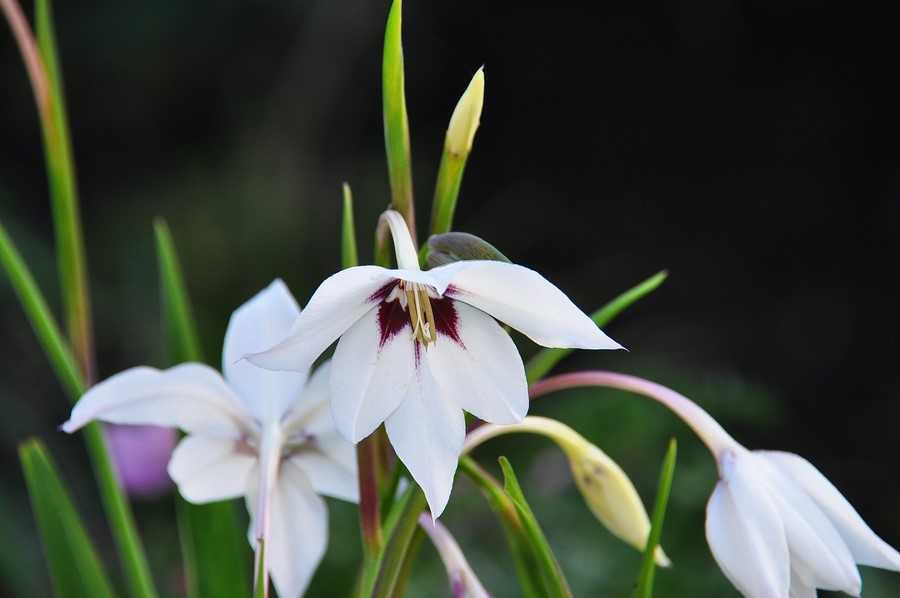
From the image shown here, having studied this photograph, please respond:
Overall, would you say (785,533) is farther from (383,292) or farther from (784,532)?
(383,292)

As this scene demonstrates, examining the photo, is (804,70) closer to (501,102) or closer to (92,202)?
(501,102)

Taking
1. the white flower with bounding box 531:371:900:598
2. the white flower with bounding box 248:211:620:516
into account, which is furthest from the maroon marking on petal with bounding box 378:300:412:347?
the white flower with bounding box 531:371:900:598

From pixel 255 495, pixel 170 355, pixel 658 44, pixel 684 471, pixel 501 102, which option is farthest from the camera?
pixel 501 102

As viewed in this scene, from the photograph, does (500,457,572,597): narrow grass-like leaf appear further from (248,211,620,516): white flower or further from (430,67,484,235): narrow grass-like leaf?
(430,67,484,235): narrow grass-like leaf

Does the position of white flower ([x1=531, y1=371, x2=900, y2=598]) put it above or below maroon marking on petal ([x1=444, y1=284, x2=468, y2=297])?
below

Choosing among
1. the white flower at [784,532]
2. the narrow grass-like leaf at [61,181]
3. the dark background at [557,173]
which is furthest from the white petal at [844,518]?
the dark background at [557,173]

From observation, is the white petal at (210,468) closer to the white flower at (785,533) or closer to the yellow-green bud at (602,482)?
the yellow-green bud at (602,482)

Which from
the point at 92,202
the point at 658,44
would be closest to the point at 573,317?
the point at 658,44
